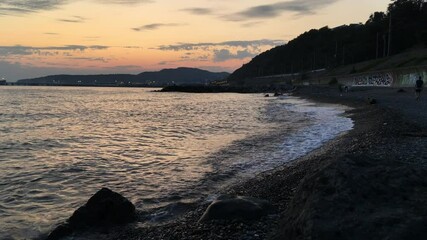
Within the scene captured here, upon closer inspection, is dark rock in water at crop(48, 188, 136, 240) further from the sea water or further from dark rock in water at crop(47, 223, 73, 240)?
the sea water

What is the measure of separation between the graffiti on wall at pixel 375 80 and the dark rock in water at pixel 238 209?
6310 cm

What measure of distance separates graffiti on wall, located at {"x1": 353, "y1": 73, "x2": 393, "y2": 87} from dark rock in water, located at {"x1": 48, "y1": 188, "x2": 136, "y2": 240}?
2484 inches

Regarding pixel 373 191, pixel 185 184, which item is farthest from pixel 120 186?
pixel 373 191

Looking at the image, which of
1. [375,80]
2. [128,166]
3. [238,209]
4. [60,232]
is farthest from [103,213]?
[375,80]

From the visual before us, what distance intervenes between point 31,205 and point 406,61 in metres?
76.2

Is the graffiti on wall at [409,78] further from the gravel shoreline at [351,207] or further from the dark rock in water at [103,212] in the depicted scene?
the gravel shoreline at [351,207]

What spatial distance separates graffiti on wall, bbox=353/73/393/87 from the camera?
6438 centimetres

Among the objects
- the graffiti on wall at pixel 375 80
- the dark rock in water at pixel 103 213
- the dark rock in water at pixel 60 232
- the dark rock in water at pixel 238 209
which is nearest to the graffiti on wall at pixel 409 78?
the graffiti on wall at pixel 375 80

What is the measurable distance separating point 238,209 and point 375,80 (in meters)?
71.1

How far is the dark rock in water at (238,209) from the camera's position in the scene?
6586 millimetres

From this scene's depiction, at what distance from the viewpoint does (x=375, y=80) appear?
7088 centimetres

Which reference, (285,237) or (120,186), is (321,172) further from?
(120,186)

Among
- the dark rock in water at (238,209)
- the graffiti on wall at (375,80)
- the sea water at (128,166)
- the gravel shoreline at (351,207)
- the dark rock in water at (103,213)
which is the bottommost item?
the sea water at (128,166)

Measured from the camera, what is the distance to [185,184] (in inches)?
454
